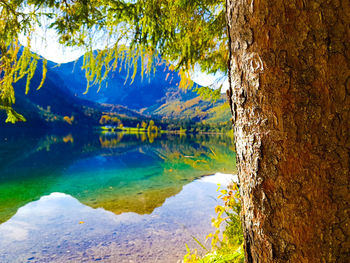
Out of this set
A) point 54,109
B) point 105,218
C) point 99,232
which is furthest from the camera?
point 54,109

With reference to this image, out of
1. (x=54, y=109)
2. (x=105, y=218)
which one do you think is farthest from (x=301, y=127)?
(x=54, y=109)

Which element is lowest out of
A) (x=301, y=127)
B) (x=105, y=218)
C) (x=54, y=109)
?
(x=105, y=218)

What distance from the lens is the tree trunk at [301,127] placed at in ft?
2.53

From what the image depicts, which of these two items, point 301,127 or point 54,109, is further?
point 54,109

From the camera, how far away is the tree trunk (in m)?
0.77

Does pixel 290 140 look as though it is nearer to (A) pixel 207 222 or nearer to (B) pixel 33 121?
(A) pixel 207 222

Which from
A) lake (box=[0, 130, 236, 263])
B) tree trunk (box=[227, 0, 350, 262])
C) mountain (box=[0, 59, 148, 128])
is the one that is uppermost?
mountain (box=[0, 59, 148, 128])

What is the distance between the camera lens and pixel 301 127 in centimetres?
79

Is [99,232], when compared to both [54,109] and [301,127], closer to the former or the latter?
[301,127]

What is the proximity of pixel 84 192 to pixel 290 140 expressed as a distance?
11.5 meters

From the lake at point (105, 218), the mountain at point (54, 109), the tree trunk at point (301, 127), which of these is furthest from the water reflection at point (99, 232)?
the mountain at point (54, 109)

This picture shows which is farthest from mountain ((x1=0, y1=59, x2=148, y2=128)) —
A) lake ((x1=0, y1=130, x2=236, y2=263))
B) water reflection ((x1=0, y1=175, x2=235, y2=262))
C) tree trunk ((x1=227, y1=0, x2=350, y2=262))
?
tree trunk ((x1=227, y1=0, x2=350, y2=262))

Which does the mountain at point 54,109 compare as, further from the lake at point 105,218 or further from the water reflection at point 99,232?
the water reflection at point 99,232

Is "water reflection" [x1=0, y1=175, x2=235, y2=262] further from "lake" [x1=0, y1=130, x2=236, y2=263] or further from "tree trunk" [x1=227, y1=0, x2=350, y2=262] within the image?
"tree trunk" [x1=227, y1=0, x2=350, y2=262]
